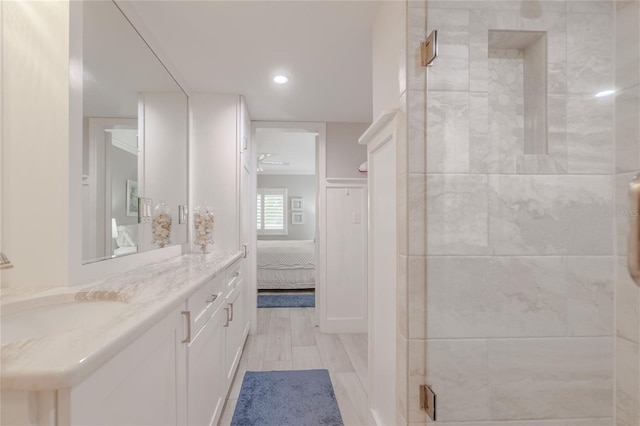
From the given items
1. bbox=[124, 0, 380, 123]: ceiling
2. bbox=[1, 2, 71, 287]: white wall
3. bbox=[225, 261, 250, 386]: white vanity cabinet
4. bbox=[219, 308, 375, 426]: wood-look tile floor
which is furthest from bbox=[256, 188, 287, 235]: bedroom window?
bbox=[1, 2, 71, 287]: white wall

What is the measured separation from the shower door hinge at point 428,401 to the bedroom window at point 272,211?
7237 millimetres

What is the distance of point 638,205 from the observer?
0.69 meters

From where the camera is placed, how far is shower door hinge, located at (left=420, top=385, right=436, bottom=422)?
1.25m

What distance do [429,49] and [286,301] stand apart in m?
4.20

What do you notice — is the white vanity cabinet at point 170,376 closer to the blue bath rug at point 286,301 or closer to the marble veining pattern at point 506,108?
the marble veining pattern at point 506,108

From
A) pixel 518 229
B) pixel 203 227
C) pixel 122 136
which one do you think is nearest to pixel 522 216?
pixel 518 229

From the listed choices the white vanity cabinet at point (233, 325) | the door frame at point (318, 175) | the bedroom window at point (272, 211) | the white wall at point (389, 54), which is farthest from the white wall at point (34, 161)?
the bedroom window at point (272, 211)

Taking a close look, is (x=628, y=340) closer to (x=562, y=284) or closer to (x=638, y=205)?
(x=562, y=284)

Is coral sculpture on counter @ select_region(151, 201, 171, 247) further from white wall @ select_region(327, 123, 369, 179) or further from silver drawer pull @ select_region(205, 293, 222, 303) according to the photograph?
white wall @ select_region(327, 123, 369, 179)

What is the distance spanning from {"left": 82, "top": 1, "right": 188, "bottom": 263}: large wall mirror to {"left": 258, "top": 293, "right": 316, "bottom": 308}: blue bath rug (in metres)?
2.47

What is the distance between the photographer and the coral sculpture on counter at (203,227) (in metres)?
2.67

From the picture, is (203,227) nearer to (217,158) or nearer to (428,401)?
(217,158)

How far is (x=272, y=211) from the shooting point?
842 centimetres

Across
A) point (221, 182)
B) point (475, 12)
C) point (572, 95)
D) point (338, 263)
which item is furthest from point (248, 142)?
point (572, 95)
